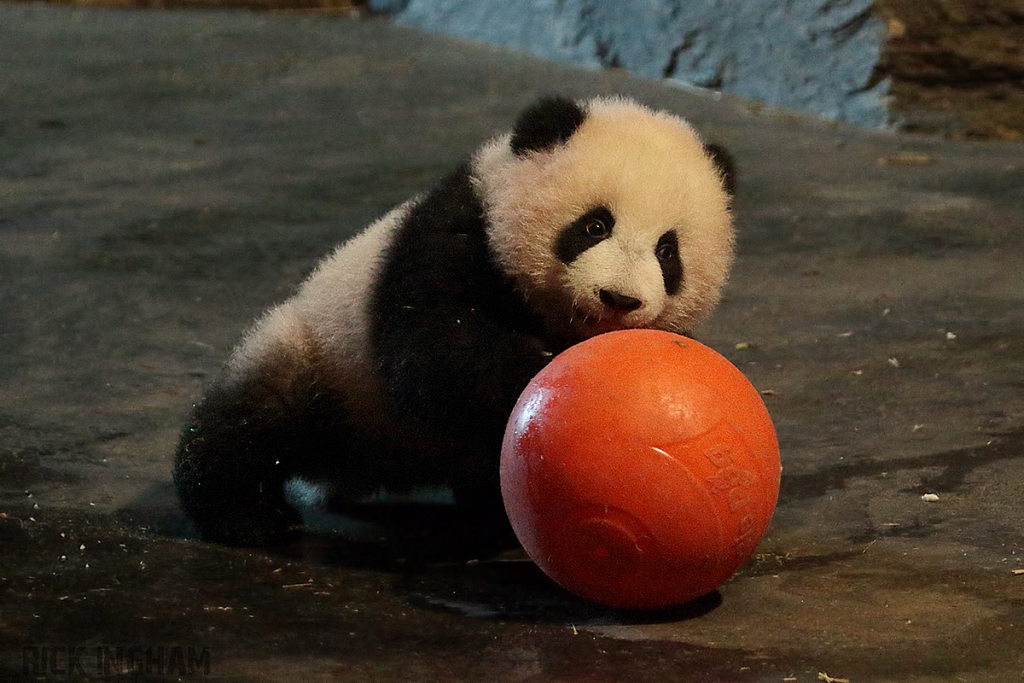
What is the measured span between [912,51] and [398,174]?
445 centimetres

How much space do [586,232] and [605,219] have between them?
64 mm

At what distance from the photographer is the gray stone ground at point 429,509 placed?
123 inches

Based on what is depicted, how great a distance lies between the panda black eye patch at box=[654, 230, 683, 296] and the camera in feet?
11.6

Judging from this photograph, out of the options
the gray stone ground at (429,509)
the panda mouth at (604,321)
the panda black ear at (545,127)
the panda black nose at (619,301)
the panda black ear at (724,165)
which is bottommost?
the gray stone ground at (429,509)

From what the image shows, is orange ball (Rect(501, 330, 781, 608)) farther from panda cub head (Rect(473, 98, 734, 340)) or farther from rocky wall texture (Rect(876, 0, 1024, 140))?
rocky wall texture (Rect(876, 0, 1024, 140))

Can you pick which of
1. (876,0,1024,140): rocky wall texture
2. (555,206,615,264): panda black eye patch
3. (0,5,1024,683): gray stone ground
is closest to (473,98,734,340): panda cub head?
(555,206,615,264): panda black eye patch

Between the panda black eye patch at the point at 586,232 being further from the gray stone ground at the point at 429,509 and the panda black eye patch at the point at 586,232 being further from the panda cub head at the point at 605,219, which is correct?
the gray stone ground at the point at 429,509

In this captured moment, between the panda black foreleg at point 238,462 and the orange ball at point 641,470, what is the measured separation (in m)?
0.99

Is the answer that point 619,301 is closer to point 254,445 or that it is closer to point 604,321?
point 604,321

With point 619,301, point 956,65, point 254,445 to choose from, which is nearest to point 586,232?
point 619,301

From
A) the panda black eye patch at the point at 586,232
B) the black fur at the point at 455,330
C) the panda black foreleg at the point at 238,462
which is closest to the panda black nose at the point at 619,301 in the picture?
the panda black eye patch at the point at 586,232

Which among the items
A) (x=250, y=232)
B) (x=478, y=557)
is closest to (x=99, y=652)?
(x=478, y=557)

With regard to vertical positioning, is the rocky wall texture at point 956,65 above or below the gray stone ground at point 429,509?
above

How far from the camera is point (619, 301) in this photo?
3.40m
